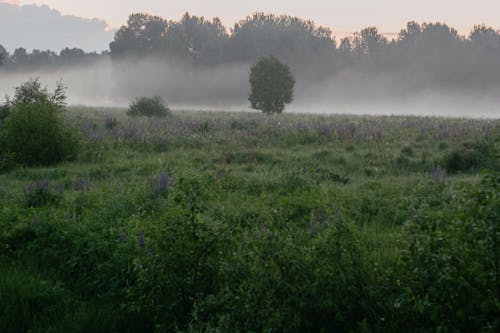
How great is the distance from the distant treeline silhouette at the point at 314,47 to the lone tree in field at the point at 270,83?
45.8 m

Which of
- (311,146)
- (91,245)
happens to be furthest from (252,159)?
(91,245)

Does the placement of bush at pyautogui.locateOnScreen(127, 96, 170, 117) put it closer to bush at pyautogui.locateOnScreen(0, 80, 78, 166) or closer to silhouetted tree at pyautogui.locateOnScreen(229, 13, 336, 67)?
bush at pyautogui.locateOnScreen(0, 80, 78, 166)

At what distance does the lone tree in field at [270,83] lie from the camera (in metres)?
43.2

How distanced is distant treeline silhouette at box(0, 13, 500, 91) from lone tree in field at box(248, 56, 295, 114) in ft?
150

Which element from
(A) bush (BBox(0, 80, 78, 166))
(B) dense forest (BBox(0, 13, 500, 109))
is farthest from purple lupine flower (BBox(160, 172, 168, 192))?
(B) dense forest (BBox(0, 13, 500, 109))

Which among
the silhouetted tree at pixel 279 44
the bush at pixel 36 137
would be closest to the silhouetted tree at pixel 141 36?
the silhouetted tree at pixel 279 44

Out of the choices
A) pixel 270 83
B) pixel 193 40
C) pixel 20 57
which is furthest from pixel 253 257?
pixel 20 57

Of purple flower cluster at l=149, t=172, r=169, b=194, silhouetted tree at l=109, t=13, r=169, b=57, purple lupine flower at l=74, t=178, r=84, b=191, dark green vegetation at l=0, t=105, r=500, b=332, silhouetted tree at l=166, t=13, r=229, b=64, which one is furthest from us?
silhouetted tree at l=109, t=13, r=169, b=57

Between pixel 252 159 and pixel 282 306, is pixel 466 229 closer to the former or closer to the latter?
pixel 282 306

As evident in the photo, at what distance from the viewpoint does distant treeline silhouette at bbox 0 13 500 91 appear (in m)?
89.5

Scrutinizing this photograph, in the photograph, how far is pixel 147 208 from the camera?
27.2ft

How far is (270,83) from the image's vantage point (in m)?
43.2

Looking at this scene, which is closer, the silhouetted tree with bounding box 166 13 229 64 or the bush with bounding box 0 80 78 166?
the bush with bounding box 0 80 78 166

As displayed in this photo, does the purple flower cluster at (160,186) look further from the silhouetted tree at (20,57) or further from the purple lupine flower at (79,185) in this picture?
the silhouetted tree at (20,57)
